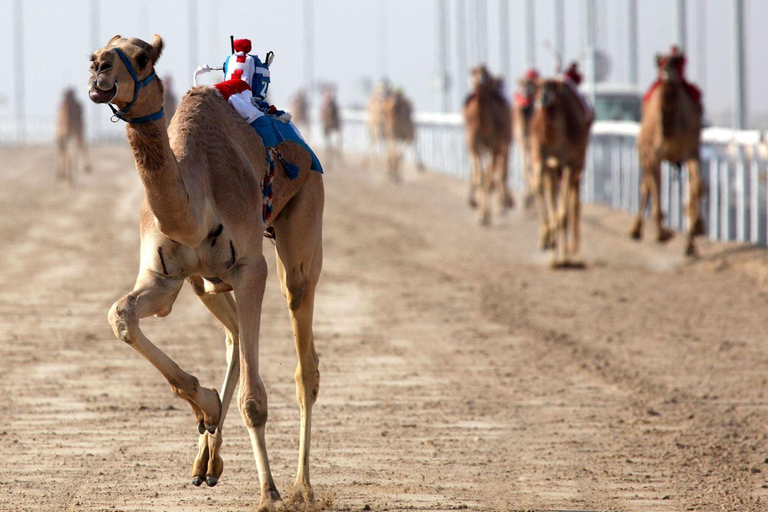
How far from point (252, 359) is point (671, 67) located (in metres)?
11.6

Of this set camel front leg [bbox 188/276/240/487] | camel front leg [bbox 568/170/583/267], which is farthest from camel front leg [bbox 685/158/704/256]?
camel front leg [bbox 188/276/240/487]

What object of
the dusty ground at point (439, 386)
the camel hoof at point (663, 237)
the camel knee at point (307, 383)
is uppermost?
the camel knee at point (307, 383)

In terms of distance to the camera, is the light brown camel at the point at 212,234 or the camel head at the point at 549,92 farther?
the camel head at the point at 549,92

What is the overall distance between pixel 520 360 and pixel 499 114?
12.5 metres

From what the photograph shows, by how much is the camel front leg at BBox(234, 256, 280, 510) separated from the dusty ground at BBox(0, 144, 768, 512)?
422mm

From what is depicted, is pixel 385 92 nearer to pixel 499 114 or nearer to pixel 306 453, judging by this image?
pixel 499 114

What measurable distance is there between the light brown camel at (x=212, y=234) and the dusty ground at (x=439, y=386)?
589 millimetres

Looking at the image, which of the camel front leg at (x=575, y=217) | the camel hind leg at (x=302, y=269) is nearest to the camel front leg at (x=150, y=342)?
the camel hind leg at (x=302, y=269)

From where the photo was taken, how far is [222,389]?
6383mm

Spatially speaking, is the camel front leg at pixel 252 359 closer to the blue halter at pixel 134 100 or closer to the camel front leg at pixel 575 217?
the blue halter at pixel 134 100

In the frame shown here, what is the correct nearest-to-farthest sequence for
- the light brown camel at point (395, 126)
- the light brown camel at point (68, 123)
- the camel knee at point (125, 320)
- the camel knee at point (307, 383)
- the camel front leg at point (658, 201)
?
the camel knee at point (125, 320), the camel knee at point (307, 383), the camel front leg at point (658, 201), the light brown camel at point (68, 123), the light brown camel at point (395, 126)

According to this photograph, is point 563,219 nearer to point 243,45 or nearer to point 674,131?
point 674,131

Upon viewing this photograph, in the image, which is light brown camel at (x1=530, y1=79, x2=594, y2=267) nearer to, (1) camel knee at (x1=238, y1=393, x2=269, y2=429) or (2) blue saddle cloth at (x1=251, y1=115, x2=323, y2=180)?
(2) blue saddle cloth at (x1=251, y1=115, x2=323, y2=180)

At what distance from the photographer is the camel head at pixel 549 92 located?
52.9 feet
